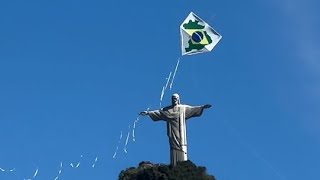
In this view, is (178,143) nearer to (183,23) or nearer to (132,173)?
(132,173)

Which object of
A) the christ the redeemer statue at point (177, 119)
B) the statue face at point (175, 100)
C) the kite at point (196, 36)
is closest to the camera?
the kite at point (196, 36)

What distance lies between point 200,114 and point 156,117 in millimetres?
3139

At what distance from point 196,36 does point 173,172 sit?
28.4 feet

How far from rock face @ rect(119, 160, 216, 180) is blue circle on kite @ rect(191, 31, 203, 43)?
26.0ft

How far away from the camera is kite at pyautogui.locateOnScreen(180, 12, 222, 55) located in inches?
1784

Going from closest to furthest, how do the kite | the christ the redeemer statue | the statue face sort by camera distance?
the kite < the christ the redeemer statue < the statue face

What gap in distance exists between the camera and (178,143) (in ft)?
159

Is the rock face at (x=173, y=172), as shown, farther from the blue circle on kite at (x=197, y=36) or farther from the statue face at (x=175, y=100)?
the blue circle on kite at (x=197, y=36)

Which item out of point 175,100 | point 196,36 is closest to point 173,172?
point 175,100

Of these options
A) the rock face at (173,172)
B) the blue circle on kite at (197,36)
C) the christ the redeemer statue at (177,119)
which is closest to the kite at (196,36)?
the blue circle on kite at (197,36)

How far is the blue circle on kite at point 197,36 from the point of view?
4571 centimetres

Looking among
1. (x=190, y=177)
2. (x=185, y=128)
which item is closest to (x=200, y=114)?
(x=185, y=128)

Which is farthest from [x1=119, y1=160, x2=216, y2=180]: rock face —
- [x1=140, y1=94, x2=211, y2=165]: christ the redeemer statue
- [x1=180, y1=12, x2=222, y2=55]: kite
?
[x1=180, y1=12, x2=222, y2=55]: kite

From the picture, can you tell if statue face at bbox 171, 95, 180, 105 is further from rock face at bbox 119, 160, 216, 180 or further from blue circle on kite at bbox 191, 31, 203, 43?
blue circle on kite at bbox 191, 31, 203, 43
